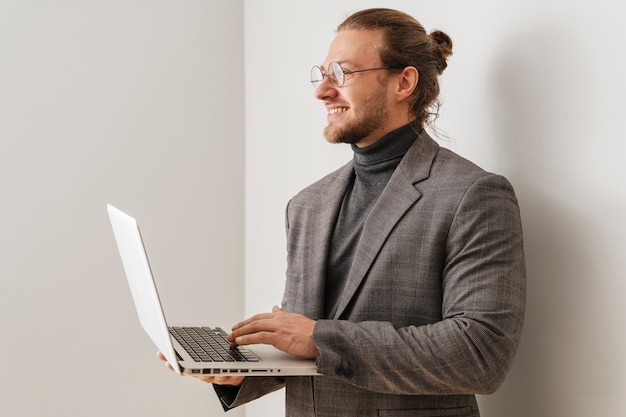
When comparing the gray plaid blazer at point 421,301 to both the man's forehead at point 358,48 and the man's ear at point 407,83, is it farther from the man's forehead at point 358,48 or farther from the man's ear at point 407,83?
the man's forehead at point 358,48

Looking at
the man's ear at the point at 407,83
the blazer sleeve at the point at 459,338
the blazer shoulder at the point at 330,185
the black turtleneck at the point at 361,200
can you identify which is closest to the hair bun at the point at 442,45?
the man's ear at the point at 407,83

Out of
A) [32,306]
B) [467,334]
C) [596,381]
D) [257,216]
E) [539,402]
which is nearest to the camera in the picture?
[467,334]

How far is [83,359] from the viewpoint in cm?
306

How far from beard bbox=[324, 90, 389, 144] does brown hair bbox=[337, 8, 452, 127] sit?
8 cm

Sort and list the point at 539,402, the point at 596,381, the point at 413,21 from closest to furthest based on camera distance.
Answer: the point at 596,381, the point at 539,402, the point at 413,21

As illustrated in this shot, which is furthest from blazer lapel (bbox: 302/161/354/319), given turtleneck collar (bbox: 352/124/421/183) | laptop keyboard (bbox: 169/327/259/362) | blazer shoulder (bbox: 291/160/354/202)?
laptop keyboard (bbox: 169/327/259/362)

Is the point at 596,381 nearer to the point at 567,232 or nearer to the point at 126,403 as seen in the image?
the point at 567,232

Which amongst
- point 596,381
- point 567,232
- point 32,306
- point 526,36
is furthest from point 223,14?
point 596,381

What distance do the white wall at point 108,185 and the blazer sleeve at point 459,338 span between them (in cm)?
184

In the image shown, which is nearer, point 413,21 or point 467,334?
point 467,334

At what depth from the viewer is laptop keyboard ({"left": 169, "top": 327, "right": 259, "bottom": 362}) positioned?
1.48 meters

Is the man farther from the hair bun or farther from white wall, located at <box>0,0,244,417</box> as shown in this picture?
white wall, located at <box>0,0,244,417</box>

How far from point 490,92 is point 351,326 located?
758 mm

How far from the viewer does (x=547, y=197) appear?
5.64ft
